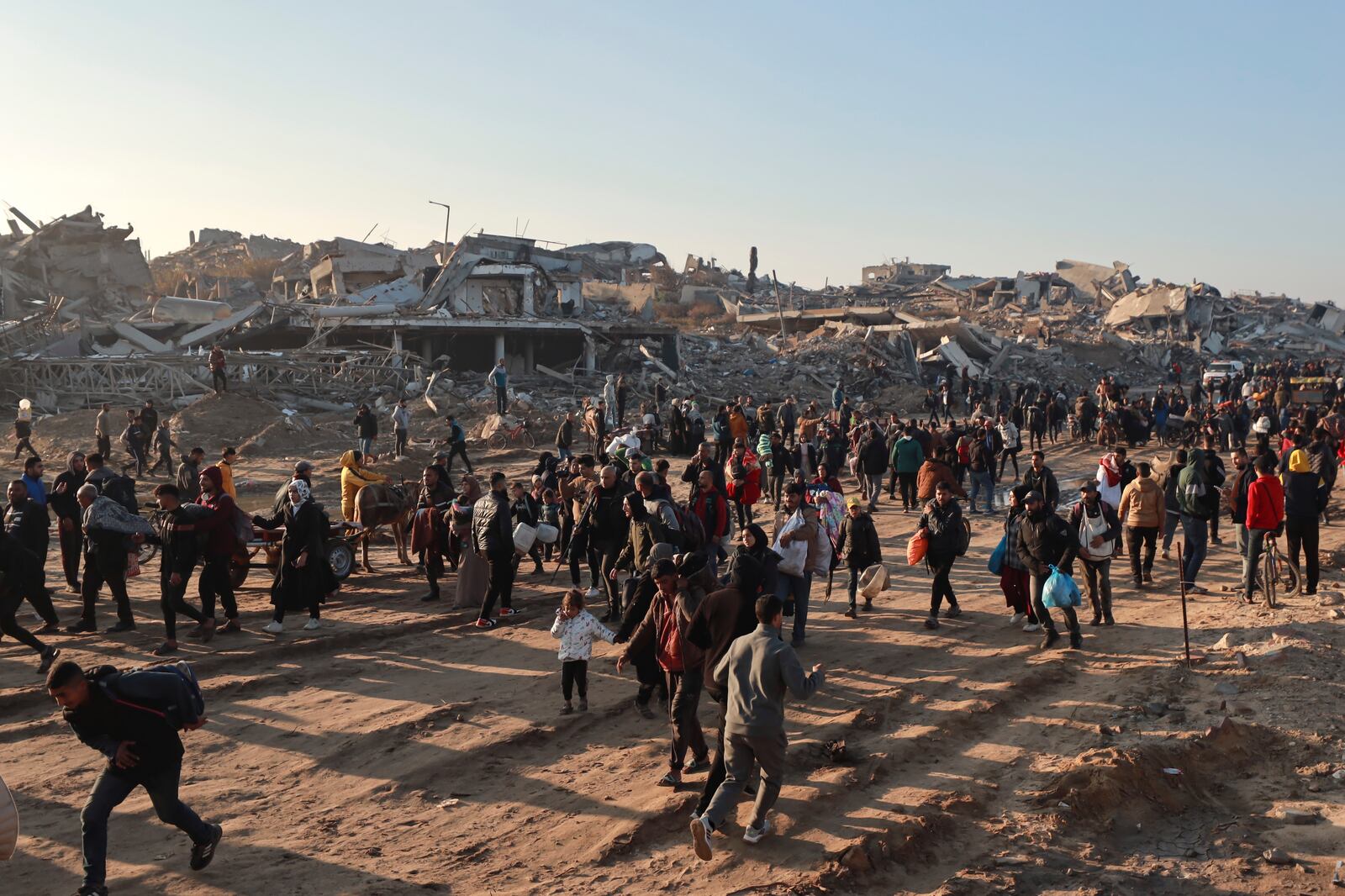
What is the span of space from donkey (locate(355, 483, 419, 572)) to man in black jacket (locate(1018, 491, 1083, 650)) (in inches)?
286

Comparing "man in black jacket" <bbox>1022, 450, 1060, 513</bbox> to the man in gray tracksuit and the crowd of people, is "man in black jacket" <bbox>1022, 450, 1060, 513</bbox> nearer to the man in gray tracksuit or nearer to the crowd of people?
the crowd of people

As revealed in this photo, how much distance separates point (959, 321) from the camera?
44938mm

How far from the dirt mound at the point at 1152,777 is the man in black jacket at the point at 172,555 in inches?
280

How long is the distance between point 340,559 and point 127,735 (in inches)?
268

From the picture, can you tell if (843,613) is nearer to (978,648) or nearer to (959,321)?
(978,648)

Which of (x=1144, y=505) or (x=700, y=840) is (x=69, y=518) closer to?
(x=700, y=840)

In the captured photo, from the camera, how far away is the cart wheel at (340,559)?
39.5ft

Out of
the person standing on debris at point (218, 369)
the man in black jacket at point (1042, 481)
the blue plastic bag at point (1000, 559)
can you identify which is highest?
the person standing on debris at point (218, 369)

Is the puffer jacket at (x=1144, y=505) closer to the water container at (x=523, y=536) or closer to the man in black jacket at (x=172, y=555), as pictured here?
the water container at (x=523, y=536)

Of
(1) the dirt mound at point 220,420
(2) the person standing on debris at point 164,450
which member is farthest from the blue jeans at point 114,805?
(1) the dirt mound at point 220,420

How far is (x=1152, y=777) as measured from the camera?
268 inches

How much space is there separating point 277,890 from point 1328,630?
8.72 m

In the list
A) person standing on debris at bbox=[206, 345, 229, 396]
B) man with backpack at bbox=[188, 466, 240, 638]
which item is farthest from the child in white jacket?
person standing on debris at bbox=[206, 345, 229, 396]

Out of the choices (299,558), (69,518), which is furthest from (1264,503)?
(69,518)
